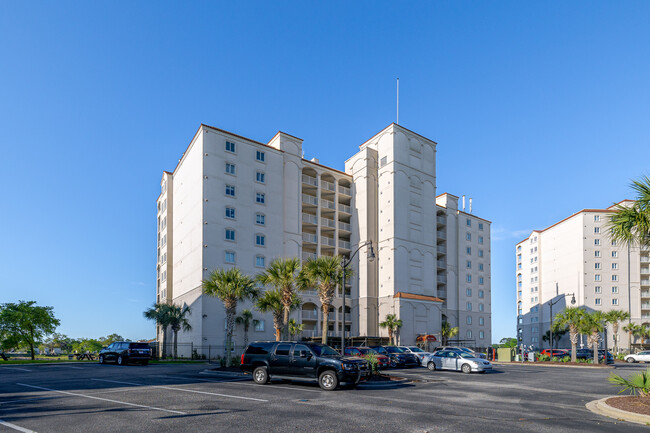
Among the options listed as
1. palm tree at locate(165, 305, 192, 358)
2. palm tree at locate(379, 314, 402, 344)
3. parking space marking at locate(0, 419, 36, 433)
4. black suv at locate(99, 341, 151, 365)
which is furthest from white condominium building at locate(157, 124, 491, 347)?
parking space marking at locate(0, 419, 36, 433)

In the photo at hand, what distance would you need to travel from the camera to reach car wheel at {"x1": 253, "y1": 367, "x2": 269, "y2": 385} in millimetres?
20544

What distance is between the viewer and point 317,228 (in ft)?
215

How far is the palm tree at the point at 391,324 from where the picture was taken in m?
61.2

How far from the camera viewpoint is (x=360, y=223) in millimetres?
68500

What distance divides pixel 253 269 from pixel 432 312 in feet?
88.1

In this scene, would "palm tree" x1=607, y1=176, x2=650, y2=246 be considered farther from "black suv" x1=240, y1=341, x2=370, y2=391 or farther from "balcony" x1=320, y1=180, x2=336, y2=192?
"balcony" x1=320, y1=180, x2=336, y2=192

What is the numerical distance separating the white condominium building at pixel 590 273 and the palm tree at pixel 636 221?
250 feet

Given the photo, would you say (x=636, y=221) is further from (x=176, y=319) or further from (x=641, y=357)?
(x=641, y=357)

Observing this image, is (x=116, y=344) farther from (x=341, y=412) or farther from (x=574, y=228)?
(x=574, y=228)

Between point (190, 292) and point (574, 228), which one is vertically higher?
point (574, 228)

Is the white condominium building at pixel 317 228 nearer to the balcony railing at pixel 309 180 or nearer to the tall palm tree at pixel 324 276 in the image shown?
the balcony railing at pixel 309 180

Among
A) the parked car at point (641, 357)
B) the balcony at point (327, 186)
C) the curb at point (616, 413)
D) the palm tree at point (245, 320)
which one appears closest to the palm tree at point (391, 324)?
the palm tree at point (245, 320)

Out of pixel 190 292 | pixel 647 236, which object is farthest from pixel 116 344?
pixel 647 236

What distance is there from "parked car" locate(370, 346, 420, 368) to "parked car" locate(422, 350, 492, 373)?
241 cm
